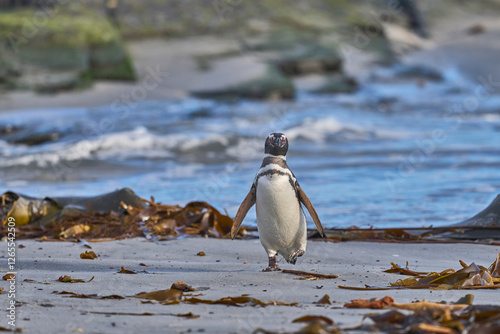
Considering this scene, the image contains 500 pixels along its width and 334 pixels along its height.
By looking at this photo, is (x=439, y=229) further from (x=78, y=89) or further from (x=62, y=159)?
(x=78, y=89)

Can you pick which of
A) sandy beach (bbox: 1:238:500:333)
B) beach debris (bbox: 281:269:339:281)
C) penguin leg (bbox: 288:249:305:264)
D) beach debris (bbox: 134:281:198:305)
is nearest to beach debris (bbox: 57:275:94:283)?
sandy beach (bbox: 1:238:500:333)

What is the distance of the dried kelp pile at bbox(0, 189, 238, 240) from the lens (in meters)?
4.94

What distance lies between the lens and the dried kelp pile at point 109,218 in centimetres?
494

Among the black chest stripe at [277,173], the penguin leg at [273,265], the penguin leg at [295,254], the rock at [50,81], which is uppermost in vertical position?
the rock at [50,81]

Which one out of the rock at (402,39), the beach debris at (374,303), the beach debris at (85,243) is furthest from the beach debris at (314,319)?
the rock at (402,39)

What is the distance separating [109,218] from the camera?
520 centimetres

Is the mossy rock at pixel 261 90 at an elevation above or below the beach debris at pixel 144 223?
above

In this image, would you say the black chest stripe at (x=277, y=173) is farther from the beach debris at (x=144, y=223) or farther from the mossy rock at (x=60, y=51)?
the mossy rock at (x=60, y=51)

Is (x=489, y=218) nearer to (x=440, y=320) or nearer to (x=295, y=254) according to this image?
(x=295, y=254)

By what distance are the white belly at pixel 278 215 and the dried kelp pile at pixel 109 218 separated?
123 cm

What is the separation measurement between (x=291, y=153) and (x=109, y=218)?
5.74 m

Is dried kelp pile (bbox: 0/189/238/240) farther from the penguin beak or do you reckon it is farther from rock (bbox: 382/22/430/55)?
rock (bbox: 382/22/430/55)

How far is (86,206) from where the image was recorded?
549cm

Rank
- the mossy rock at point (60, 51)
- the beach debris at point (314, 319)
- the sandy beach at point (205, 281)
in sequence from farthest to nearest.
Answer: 1. the mossy rock at point (60, 51)
2. the sandy beach at point (205, 281)
3. the beach debris at point (314, 319)
